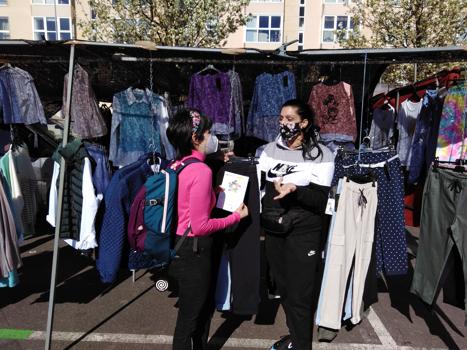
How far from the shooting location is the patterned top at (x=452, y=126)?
332 cm

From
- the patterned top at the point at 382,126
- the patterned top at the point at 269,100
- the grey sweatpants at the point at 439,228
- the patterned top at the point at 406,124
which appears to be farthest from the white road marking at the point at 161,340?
the patterned top at the point at 382,126

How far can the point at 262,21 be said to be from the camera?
927 inches

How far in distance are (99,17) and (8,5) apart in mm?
18230

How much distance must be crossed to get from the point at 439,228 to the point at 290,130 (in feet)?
4.77

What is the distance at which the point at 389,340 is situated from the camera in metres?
3.14

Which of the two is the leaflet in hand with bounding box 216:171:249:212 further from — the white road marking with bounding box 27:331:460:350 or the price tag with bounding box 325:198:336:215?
the white road marking with bounding box 27:331:460:350

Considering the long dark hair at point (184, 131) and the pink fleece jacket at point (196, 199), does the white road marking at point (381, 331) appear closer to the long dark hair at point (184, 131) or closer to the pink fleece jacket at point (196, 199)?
the pink fleece jacket at point (196, 199)

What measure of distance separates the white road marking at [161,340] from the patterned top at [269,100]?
2114 millimetres

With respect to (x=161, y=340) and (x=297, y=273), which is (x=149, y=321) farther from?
(x=297, y=273)

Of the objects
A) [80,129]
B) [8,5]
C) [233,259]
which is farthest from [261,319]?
[8,5]

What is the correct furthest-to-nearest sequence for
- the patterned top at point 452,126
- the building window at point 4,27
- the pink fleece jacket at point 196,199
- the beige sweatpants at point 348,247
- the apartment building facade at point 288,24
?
the building window at point 4,27, the apartment building facade at point 288,24, the patterned top at point 452,126, the beige sweatpants at point 348,247, the pink fleece jacket at point 196,199

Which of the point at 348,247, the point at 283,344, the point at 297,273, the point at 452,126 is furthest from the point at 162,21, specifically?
the point at 283,344

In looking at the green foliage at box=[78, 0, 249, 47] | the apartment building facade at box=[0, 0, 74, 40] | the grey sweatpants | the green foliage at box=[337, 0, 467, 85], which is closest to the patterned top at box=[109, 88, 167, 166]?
the grey sweatpants

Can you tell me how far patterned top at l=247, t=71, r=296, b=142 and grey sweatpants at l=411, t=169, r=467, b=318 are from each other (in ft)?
5.55
